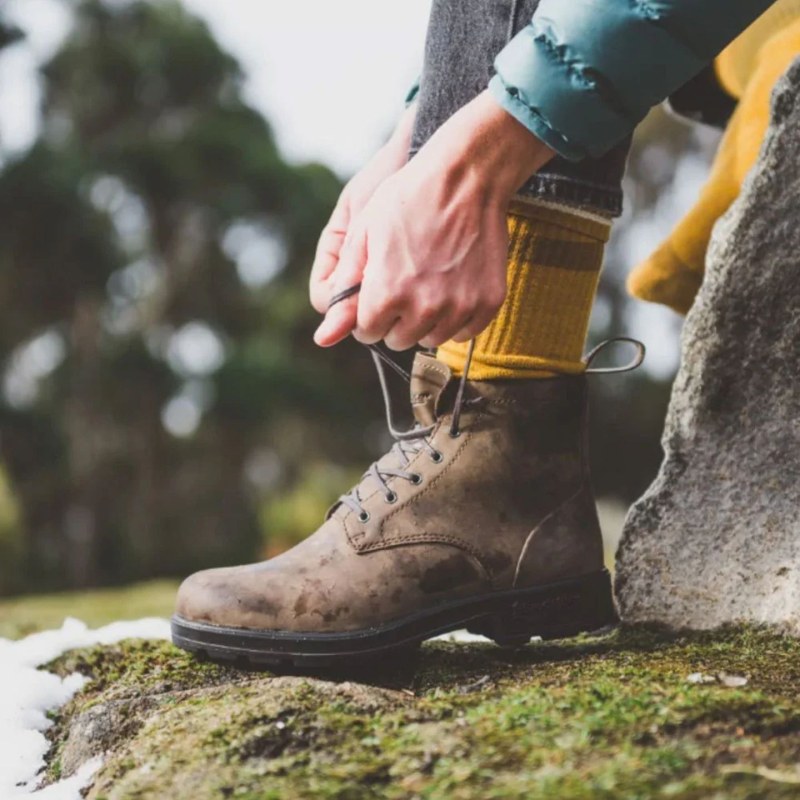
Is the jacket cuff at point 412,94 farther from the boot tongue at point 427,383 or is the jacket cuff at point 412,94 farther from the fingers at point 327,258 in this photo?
the boot tongue at point 427,383

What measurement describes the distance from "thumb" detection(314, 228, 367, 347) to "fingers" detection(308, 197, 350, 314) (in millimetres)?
148

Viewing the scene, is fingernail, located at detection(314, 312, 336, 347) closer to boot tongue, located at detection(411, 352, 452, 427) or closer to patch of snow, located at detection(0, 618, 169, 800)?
boot tongue, located at detection(411, 352, 452, 427)

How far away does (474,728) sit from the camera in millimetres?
829

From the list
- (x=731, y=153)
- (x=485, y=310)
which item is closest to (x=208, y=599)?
(x=485, y=310)

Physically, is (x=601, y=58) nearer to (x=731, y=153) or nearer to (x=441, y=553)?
(x=441, y=553)

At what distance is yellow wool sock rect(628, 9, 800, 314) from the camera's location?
1.49 meters

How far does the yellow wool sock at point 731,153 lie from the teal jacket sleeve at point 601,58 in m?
0.61

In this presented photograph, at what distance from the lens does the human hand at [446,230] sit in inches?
37.1

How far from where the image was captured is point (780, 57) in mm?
1463

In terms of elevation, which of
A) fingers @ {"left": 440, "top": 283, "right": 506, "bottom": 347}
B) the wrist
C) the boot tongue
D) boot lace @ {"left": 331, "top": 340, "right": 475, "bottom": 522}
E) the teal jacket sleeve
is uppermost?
the teal jacket sleeve

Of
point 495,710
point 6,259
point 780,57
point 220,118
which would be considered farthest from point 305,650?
point 220,118

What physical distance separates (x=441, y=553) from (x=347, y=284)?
38 cm

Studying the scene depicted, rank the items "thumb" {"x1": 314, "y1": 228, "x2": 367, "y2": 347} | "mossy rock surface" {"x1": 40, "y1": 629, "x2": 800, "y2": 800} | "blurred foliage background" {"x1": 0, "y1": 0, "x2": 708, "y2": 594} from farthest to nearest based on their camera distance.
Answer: "blurred foliage background" {"x1": 0, "y1": 0, "x2": 708, "y2": 594}, "thumb" {"x1": 314, "y1": 228, "x2": 367, "y2": 347}, "mossy rock surface" {"x1": 40, "y1": 629, "x2": 800, "y2": 800}

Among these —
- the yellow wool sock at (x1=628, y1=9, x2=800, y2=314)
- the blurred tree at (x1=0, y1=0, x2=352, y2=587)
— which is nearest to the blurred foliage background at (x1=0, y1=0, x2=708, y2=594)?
the blurred tree at (x1=0, y1=0, x2=352, y2=587)
